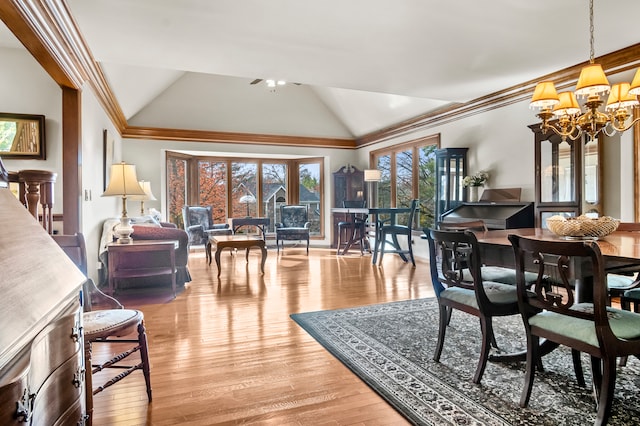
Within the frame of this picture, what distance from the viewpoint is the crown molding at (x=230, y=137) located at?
7.67 metres

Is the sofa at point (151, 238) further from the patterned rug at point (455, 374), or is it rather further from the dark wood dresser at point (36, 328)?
the dark wood dresser at point (36, 328)

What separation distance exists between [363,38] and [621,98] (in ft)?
6.90

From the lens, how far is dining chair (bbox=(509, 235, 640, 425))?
1540 millimetres

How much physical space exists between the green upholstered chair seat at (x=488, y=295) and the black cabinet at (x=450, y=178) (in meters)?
3.58

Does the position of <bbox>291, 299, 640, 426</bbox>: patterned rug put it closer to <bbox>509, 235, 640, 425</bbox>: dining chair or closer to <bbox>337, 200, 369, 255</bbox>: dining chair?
<bbox>509, 235, 640, 425</bbox>: dining chair

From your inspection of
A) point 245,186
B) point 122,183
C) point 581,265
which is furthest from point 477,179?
point 245,186

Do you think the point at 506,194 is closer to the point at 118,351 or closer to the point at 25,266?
the point at 118,351

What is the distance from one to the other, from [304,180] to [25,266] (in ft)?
28.0

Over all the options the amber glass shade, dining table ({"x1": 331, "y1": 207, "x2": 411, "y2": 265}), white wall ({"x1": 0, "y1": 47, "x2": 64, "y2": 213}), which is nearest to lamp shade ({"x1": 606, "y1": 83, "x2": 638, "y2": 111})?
the amber glass shade

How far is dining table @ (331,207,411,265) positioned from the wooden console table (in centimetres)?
323

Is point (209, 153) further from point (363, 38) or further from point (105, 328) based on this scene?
point (105, 328)

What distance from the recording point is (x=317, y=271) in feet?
18.9

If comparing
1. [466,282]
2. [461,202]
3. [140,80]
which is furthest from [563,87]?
[140,80]

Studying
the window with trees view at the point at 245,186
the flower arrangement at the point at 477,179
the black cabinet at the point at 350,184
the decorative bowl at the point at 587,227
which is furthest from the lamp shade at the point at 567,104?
the window with trees view at the point at 245,186
